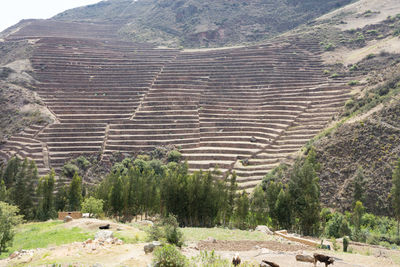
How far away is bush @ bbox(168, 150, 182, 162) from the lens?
4491cm

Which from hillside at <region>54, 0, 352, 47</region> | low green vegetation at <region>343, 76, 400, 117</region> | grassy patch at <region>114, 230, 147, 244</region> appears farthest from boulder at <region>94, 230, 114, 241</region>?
hillside at <region>54, 0, 352, 47</region>

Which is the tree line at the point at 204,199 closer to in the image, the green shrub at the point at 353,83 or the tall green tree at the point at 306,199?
the tall green tree at the point at 306,199

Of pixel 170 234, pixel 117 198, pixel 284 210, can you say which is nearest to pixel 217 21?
pixel 117 198

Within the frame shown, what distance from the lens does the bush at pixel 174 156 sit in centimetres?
4491

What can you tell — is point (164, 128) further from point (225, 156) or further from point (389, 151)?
point (389, 151)

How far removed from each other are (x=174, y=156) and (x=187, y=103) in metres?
14.6

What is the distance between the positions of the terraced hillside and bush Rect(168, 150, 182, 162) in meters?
1.21

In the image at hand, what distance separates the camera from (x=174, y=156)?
44938 mm

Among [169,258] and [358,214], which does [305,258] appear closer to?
[169,258]

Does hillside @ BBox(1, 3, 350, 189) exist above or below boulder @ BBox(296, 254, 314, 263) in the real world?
above

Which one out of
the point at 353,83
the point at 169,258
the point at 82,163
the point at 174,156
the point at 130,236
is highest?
the point at 353,83

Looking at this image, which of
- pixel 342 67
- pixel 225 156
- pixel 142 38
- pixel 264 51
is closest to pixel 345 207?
pixel 225 156

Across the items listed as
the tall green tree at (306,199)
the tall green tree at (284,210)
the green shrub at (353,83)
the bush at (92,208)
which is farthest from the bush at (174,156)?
the green shrub at (353,83)

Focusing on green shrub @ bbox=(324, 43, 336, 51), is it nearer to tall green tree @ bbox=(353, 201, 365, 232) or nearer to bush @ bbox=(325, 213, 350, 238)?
tall green tree @ bbox=(353, 201, 365, 232)
